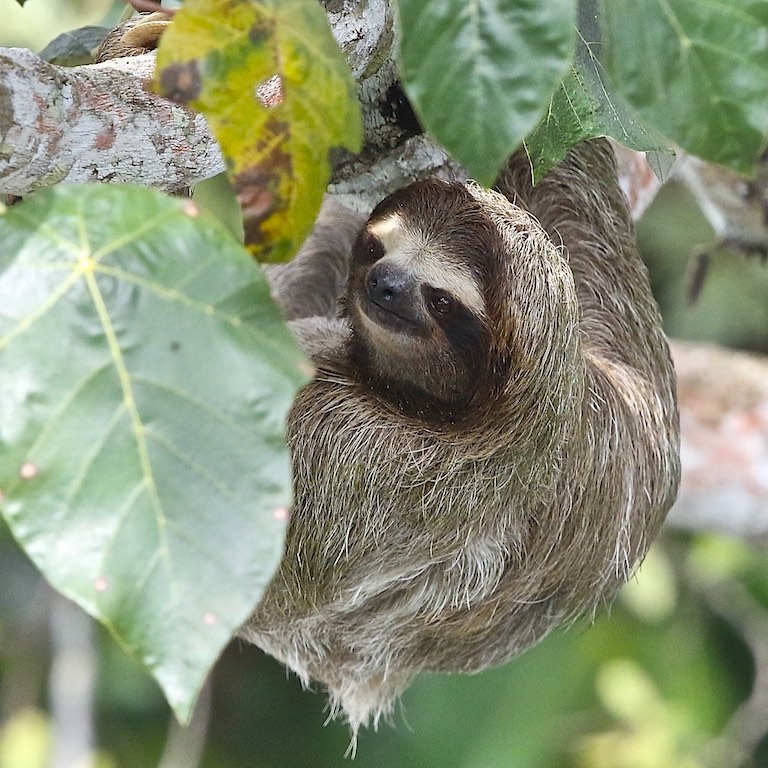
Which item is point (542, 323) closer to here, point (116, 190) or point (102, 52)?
point (102, 52)

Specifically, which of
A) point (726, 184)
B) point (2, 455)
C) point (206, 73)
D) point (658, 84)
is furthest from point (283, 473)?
point (726, 184)

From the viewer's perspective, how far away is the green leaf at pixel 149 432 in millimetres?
1478

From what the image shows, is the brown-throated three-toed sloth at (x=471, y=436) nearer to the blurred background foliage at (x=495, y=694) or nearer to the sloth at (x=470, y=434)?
the sloth at (x=470, y=434)

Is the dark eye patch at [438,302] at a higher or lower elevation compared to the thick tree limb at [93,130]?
lower

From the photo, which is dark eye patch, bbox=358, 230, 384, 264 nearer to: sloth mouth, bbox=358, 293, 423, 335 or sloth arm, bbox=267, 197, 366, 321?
sloth mouth, bbox=358, 293, 423, 335

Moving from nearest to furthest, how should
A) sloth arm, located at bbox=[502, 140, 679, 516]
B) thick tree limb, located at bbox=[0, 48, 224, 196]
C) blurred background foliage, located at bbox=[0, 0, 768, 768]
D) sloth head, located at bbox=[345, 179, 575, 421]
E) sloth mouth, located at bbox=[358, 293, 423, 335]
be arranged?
thick tree limb, located at bbox=[0, 48, 224, 196]
sloth head, located at bbox=[345, 179, 575, 421]
sloth mouth, located at bbox=[358, 293, 423, 335]
sloth arm, located at bbox=[502, 140, 679, 516]
blurred background foliage, located at bbox=[0, 0, 768, 768]

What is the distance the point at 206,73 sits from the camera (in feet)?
5.55

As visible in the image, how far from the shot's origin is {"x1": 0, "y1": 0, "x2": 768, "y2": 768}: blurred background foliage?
25.7 ft

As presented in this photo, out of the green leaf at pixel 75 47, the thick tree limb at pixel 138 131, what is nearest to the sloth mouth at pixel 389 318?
the thick tree limb at pixel 138 131

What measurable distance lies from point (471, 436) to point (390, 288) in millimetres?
562

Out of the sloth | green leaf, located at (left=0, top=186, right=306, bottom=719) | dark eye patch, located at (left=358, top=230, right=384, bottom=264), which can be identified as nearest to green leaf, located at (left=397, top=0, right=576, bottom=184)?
green leaf, located at (left=0, top=186, right=306, bottom=719)

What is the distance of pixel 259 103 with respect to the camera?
1.73 m

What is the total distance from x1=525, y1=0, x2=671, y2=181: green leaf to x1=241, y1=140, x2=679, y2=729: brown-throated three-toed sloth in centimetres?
86

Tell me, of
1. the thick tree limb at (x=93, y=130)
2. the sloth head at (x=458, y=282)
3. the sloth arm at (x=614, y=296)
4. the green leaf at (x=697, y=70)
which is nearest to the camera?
the green leaf at (x=697, y=70)
